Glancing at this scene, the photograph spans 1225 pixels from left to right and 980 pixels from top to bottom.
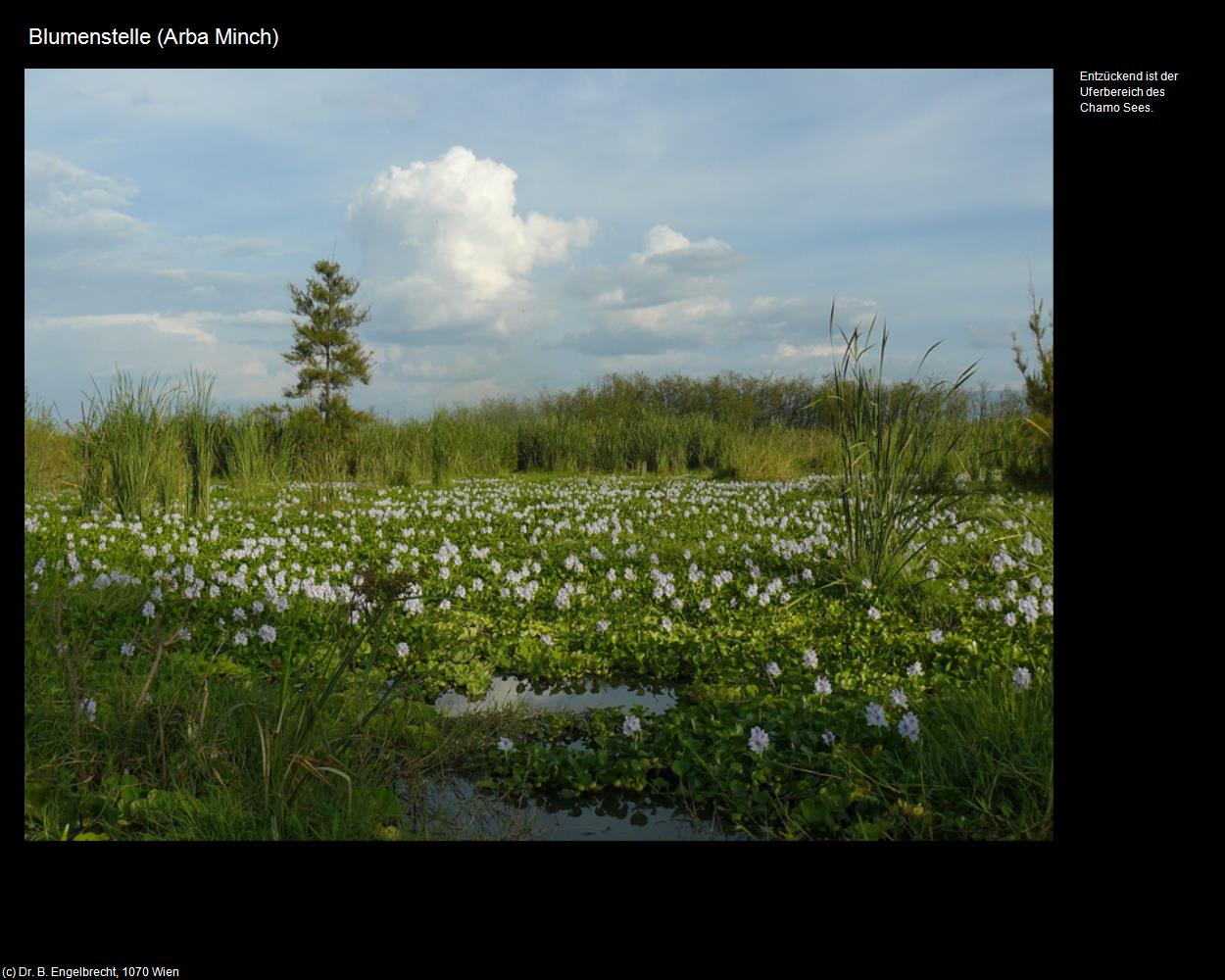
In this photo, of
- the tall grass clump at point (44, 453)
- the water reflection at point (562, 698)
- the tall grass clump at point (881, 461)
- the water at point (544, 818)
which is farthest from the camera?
the tall grass clump at point (44, 453)

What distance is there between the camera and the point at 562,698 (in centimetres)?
398

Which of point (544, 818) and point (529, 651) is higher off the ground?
point (529, 651)

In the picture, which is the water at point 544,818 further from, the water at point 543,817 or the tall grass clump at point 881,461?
the tall grass clump at point 881,461

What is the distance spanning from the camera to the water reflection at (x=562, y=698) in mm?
3826

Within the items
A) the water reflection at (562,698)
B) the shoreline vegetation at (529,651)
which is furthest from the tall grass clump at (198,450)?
the water reflection at (562,698)

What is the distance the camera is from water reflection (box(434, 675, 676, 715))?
3.83 metres

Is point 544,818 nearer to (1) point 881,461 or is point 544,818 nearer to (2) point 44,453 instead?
(1) point 881,461

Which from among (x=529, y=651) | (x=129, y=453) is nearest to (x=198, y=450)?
(x=129, y=453)

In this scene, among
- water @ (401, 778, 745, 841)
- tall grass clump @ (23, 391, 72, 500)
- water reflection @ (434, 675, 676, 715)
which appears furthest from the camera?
tall grass clump @ (23, 391, 72, 500)

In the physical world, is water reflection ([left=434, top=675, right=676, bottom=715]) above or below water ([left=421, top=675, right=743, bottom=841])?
above

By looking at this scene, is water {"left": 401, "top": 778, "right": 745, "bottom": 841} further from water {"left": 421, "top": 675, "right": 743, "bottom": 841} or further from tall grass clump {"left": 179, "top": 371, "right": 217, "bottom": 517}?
tall grass clump {"left": 179, "top": 371, "right": 217, "bottom": 517}

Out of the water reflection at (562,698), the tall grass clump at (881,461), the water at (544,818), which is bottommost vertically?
the water at (544,818)

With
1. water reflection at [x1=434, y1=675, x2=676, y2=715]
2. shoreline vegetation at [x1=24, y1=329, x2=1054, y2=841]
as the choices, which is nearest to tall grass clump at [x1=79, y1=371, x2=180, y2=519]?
shoreline vegetation at [x1=24, y1=329, x2=1054, y2=841]
